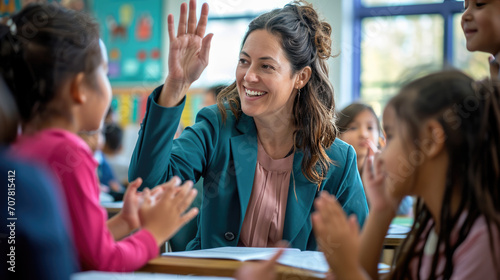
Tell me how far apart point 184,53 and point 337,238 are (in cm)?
78

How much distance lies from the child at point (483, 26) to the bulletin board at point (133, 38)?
5.17 metres

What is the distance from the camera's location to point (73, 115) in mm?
905

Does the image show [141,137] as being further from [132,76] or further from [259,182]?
[132,76]

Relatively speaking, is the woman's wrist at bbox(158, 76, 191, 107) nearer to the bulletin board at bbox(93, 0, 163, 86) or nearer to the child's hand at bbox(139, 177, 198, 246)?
the child's hand at bbox(139, 177, 198, 246)

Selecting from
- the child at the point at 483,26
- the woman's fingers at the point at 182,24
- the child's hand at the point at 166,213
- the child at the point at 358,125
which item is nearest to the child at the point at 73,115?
the child's hand at the point at 166,213

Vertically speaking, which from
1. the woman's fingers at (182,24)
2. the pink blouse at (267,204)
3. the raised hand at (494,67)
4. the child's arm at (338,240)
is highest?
the woman's fingers at (182,24)

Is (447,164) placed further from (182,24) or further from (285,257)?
(182,24)

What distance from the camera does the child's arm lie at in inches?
32.4

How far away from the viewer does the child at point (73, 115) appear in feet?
2.71

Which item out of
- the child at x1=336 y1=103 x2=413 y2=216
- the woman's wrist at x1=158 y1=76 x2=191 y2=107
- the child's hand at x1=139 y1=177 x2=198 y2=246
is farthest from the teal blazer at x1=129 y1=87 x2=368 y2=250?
the child at x1=336 y1=103 x2=413 y2=216

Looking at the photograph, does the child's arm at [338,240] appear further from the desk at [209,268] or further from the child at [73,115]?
the child at [73,115]

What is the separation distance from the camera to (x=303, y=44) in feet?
6.10

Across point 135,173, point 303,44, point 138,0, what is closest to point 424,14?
point 138,0

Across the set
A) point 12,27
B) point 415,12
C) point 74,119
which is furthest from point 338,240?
point 415,12
